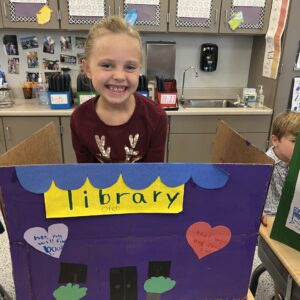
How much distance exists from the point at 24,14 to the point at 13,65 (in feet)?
2.12

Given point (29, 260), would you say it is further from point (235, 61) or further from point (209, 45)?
point (235, 61)

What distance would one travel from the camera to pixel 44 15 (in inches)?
95.3

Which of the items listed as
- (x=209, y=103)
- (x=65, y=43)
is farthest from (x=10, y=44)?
(x=209, y=103)

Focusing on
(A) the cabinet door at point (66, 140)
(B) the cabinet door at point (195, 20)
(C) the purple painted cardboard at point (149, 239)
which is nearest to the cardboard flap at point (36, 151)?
(C) the purple painted cardboard at point (149, 239)

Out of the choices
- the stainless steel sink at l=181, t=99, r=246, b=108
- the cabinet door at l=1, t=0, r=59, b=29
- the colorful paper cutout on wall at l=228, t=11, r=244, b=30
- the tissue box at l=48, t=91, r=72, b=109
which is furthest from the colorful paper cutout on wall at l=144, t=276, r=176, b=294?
the stainless steel sink at l=181, t=99, r=246, b=108

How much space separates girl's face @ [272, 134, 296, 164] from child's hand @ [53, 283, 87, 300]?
2.99 ft

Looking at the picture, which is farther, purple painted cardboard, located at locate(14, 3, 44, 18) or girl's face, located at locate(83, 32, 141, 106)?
purple painted cardboard, located at locate(14, 3, 44, 18)

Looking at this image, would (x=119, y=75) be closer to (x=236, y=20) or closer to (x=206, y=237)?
(x=206, y=237)

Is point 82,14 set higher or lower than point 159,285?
higher

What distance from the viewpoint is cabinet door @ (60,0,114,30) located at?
2432 millimetres

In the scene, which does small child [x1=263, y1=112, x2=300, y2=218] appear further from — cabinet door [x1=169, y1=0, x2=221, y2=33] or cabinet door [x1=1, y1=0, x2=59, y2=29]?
cabinet door [x1=1, y1=0, x2=59, y2=29]

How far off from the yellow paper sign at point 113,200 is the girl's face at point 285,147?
77cm

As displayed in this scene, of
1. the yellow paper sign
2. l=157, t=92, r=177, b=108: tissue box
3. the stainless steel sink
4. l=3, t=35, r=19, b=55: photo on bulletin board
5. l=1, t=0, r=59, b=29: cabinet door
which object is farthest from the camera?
the stainless steel sink

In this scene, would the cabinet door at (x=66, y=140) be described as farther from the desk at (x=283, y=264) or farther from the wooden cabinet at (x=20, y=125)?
the desk at (x=283, y=264)
